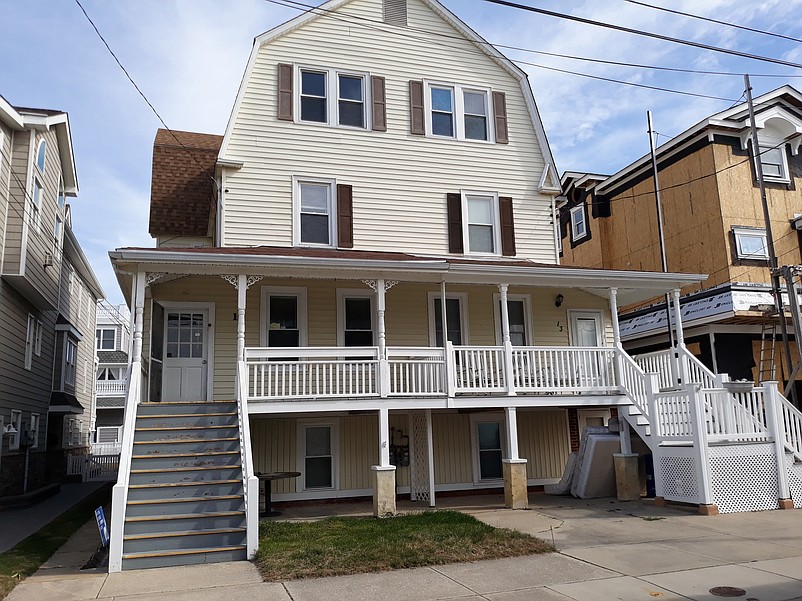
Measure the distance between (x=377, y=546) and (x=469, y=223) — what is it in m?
9.36

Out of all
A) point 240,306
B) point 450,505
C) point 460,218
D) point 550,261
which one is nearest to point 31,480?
point 240,306

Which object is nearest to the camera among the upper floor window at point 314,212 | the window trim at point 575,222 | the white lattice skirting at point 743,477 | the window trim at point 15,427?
the white lattice skirting at point 743,477

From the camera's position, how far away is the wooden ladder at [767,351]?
746 inches

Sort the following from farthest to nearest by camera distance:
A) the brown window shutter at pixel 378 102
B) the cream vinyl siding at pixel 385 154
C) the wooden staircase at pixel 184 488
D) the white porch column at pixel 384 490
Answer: the brown window shutter at pixel 378 102 < the cream vinyl siding at pixel 385 154 < the white porch column at pixel 384 490 < the wooden staircase at pixel 184 488

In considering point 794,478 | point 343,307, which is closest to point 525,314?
point 343,307

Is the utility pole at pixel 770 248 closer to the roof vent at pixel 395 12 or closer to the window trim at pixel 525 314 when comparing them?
the window trim at pixel 525 314

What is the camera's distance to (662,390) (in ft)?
47.3

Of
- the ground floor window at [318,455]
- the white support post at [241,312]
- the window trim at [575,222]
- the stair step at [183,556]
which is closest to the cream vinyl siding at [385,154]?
the white support post at [241,312]

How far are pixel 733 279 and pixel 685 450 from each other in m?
8.65

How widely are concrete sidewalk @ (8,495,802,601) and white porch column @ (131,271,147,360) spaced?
323 cm

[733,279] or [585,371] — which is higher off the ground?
[733,279]

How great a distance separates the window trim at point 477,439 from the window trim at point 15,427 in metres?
11.6

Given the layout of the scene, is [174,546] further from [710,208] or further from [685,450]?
[710,208]

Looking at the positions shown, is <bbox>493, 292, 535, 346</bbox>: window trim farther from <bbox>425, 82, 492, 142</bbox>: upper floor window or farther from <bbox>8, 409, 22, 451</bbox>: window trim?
<bbox>8, 409, 22, 451</bbox>: window trim
